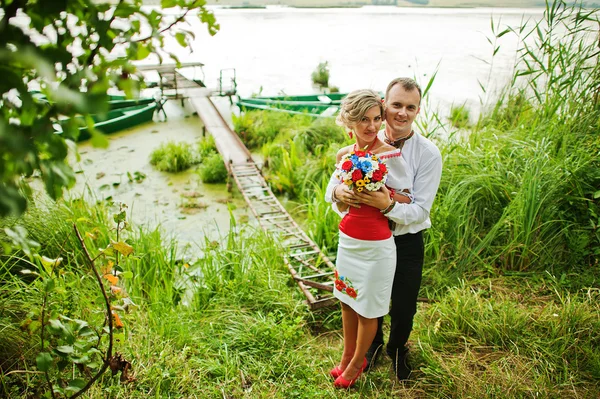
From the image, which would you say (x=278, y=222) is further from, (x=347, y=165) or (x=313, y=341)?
(x=347, y=165)

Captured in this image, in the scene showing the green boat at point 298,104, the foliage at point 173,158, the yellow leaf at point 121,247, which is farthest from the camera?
the green boat at point 298,104

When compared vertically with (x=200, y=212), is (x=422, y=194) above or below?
above

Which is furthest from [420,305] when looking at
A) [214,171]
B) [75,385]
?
[214,171]

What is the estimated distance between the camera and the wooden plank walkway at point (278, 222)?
9.53 feet

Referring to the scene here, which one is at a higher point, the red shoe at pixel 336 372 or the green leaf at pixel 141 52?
the green leaf at pixel 141 52

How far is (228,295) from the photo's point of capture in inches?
108

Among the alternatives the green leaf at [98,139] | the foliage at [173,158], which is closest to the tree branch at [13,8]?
the green leaf at [98,139]

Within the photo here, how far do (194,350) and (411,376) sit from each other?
1059 millimetres

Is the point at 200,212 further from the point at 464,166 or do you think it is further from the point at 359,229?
the point at 359,229

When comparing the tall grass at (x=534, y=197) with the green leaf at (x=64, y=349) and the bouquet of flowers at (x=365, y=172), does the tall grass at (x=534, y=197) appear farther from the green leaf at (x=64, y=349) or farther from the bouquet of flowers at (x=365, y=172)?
the green leaf at (x=64, y=349)

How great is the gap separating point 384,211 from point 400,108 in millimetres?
429

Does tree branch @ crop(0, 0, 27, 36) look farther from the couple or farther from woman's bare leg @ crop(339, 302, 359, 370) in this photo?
woman's bare leg @ crop(339, 302, 359, 370)

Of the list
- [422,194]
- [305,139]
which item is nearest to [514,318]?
[422,194]

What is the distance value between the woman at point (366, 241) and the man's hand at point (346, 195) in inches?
1.8
